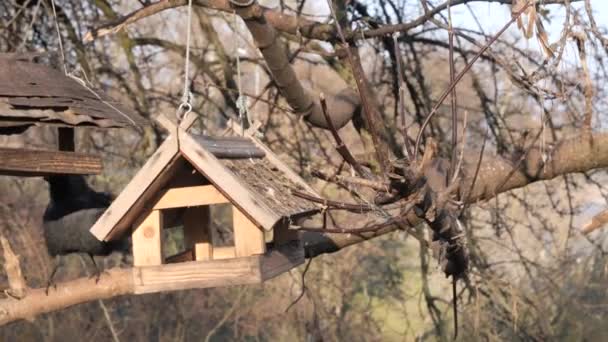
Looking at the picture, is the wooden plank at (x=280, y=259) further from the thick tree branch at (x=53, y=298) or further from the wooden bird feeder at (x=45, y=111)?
the wooden bird feeder at (x=45, y=111)

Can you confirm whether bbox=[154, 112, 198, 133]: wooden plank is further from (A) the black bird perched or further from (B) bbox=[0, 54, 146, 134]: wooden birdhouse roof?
(A) the black bird perched

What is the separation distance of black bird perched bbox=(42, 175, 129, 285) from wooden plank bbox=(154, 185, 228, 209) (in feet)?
2.17

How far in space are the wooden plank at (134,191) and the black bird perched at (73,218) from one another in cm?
65

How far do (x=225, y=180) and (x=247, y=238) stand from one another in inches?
8.4

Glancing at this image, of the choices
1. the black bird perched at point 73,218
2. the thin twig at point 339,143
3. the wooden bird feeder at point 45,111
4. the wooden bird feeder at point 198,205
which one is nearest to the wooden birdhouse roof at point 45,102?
the wooden bird feeder at point 45,111

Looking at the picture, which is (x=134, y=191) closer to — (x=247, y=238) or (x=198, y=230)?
(x=247, y=238)

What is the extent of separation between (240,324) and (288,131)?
7.15 ft

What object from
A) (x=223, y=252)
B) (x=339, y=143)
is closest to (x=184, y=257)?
(x=223, y=252)

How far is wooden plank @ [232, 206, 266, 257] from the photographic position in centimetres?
221

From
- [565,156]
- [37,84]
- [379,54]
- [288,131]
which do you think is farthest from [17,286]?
[288,131]

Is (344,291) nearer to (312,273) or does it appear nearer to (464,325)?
(312,273)

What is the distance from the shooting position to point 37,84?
2760mm

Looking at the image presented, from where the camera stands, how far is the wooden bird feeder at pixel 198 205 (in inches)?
81.7

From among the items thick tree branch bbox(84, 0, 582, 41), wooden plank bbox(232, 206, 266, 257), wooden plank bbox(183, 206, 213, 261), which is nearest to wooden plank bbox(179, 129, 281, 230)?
wooden plank bbox(232, 206, 266, 257)
